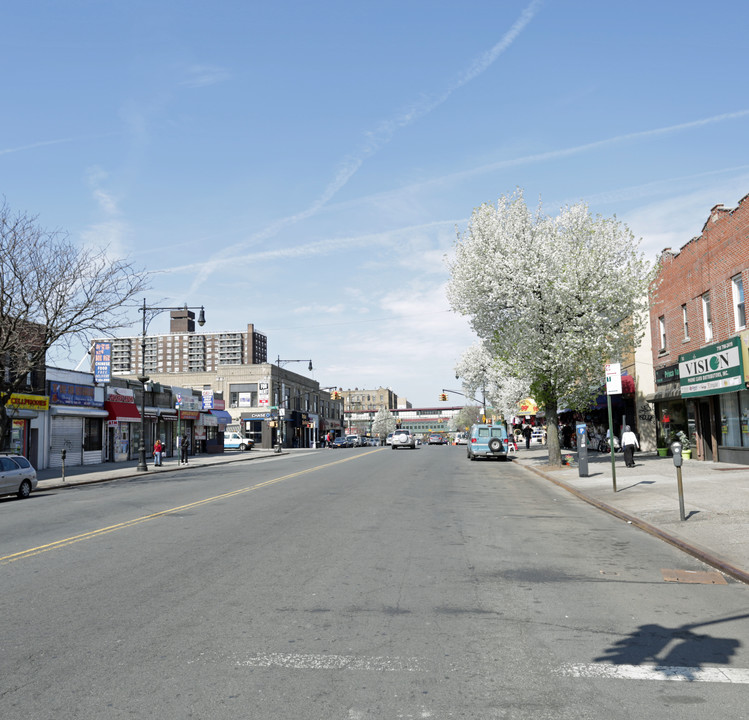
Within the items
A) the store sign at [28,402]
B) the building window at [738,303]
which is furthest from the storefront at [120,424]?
the building window at [738,303]

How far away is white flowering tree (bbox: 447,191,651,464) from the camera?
27328 mm

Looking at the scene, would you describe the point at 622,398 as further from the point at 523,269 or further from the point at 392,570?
the point at 392,570

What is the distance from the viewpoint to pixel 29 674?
507cm

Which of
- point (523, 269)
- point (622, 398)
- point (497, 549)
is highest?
point (523, 269)

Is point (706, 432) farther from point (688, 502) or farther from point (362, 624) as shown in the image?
point (362, 624)

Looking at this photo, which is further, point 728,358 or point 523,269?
point 523,269

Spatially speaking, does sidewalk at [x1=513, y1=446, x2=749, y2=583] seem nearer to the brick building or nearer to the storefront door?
the storefront door

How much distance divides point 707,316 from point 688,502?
12.9 meters

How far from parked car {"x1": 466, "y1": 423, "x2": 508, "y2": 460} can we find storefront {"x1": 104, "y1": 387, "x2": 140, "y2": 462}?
21.7 m

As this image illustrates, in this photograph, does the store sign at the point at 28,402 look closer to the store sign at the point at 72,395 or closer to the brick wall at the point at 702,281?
the store sign at the point at 72,395

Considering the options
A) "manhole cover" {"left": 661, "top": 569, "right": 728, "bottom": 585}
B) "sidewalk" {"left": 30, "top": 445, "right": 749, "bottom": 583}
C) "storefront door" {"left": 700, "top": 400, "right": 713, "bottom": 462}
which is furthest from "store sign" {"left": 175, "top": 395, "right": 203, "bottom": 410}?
"manhole cover" {"left": 661, "top": 569, "right": 728, "bottom": 585}

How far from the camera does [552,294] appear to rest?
1082 inches

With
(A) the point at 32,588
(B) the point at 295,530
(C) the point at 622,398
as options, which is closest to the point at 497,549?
(B) the point at 295,530

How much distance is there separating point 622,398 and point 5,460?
28.7m
